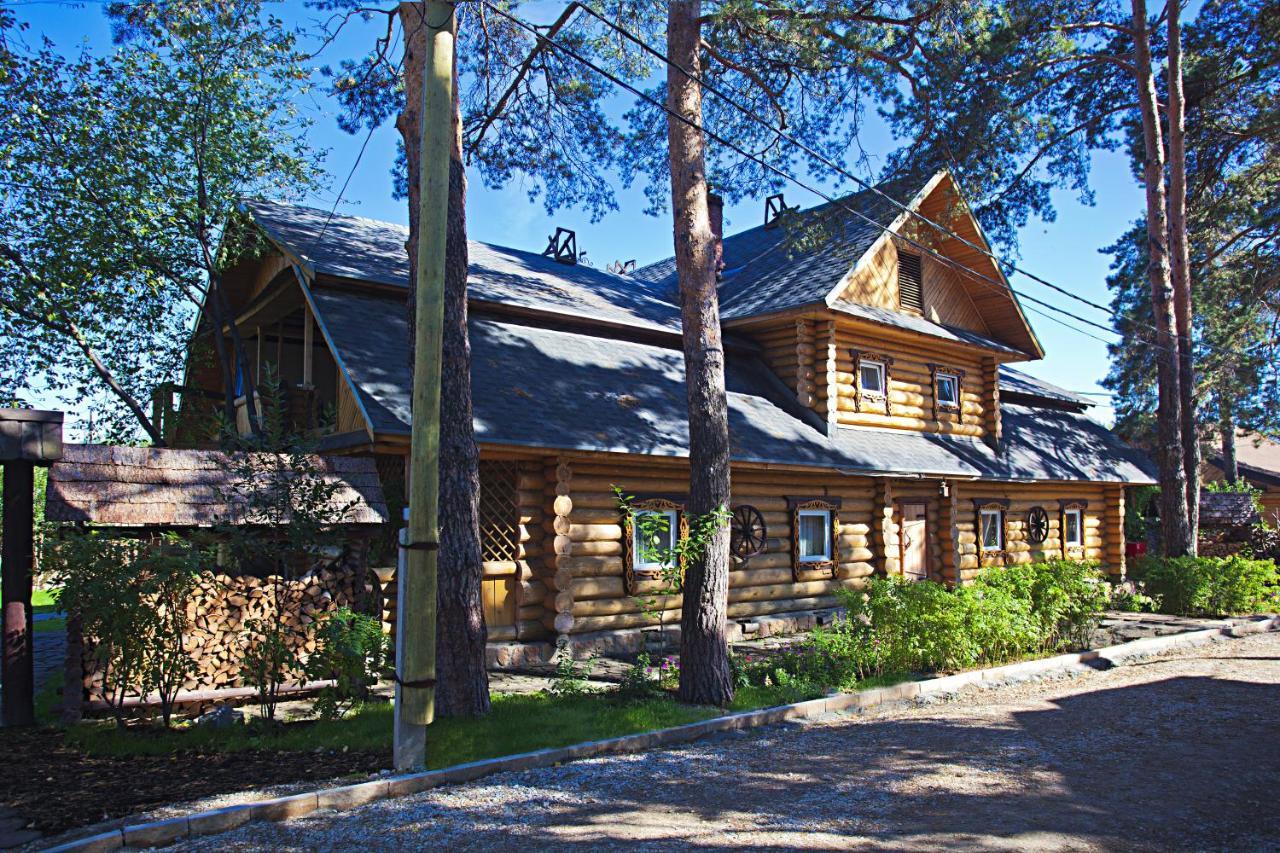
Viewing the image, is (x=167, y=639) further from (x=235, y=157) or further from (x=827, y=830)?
(x=235, y=157)

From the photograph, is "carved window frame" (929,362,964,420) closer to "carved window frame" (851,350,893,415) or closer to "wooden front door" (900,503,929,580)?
"carved window frame" (851,350,893,415)

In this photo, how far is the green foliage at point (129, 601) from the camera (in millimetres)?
7629

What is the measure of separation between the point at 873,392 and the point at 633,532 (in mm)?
7955

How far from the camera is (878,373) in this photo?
19984 mm

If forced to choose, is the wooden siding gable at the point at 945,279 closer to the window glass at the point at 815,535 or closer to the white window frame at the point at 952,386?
the white window frame at the point at 952,386

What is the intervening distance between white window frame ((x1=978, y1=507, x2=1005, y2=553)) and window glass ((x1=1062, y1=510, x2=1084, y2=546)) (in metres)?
3.20

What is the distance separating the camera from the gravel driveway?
18.2 feet

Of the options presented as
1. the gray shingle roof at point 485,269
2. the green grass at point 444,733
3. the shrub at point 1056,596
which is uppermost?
the gray shingle roof at point 485,269

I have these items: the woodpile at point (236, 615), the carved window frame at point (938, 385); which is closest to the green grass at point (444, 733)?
the woodpile at point (236, 615)

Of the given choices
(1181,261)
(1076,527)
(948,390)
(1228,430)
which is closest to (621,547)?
(948,390)

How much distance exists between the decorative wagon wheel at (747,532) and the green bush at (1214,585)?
8.34 meters

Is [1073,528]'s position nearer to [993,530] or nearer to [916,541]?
[993,530]

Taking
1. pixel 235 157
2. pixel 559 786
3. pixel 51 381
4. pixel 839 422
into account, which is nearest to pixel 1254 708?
pixel 559 786

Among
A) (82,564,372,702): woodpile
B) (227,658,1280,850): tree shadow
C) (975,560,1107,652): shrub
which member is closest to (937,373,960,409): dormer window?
(975,560,1107,652): shrub
